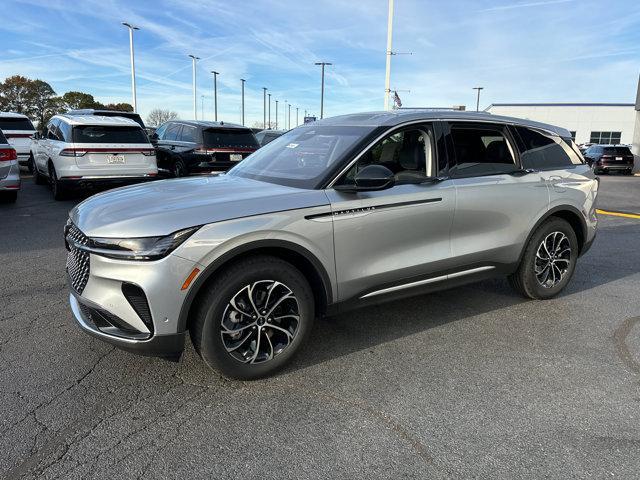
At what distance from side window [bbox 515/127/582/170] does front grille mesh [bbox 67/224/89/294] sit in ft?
12.2

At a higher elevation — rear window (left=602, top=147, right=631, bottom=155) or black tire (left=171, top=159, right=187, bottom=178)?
rear window (left=602, top=147, right=631, bottom=155)

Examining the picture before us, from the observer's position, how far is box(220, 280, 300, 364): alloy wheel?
3.09 metres

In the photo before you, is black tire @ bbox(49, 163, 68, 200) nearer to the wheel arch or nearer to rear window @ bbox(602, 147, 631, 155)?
the wheel arch

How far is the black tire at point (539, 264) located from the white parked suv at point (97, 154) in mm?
8051

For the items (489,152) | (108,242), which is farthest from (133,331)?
(489,152)

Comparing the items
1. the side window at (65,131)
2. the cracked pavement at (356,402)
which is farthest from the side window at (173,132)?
the cracked pavement at (356,402)

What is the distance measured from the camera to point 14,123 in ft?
49.2

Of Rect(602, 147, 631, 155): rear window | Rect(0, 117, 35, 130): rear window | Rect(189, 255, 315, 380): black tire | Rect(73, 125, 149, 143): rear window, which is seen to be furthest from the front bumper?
Rect(602, 147, 631, 155): rear window

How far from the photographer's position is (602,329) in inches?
166

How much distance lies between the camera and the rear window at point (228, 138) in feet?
38.5

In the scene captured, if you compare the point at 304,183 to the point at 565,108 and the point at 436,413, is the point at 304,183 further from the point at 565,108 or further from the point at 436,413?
the point at 565,108

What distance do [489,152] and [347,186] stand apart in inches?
66.9

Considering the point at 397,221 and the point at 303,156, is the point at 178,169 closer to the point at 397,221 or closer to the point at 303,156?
the point at 303,156

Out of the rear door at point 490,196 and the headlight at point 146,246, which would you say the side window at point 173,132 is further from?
the headlight at point 146,246
